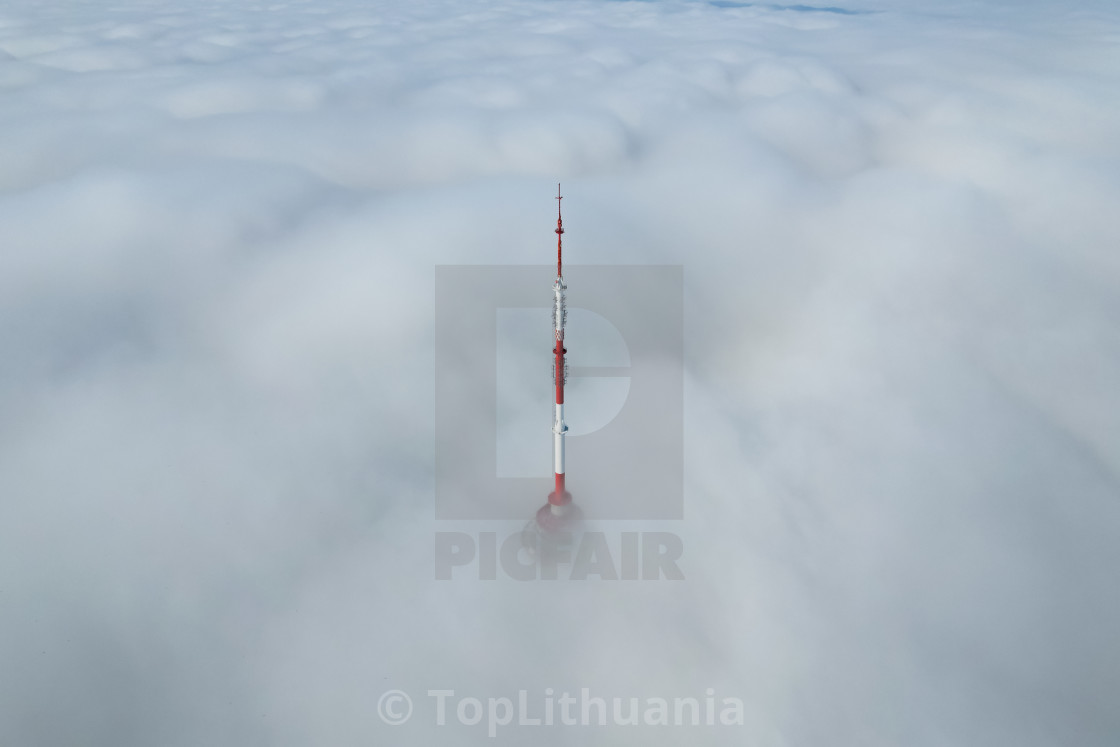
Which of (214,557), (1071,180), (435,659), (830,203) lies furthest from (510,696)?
(1071,180)

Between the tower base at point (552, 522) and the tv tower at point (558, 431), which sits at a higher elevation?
the tv tower at point (558, 431)

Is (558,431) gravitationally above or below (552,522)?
above

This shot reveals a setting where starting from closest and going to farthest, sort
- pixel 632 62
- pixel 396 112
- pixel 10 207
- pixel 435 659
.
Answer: pixel 435 659 < pixel 10 207 < pixel 396 112 < pixel 632 62

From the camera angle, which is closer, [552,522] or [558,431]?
[558,431]

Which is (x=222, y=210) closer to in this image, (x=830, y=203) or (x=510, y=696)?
(x=510, y=696)

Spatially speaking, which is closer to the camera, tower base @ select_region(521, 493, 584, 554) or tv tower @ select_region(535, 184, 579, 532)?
tv tower @ select_region(535, 184, 579, 532)

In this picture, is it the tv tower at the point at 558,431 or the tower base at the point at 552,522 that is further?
the tower base at the point at 552,522

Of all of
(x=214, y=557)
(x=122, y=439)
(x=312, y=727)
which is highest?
(x=122, y=439)

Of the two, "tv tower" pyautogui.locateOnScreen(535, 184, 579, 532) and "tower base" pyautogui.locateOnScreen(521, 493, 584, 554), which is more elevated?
"tv tower" pyautogui.locateOnScreen(535, 184, 579, 532)
